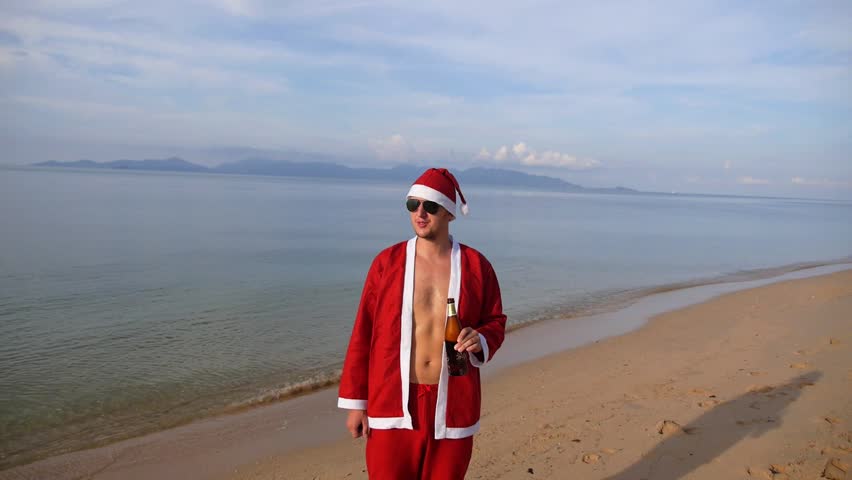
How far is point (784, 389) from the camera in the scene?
645 cm

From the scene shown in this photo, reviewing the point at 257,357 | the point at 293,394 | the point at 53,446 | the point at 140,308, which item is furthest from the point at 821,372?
the point at 140,308

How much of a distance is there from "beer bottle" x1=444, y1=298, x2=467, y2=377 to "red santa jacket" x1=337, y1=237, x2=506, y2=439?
34 mm

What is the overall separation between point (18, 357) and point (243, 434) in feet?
18.8

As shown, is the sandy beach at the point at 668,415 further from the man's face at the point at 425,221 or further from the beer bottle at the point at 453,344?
the man's face at the point at 425,221

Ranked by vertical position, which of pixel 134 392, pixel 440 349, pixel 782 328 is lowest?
pixel 134 392

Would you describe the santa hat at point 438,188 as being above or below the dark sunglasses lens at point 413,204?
above

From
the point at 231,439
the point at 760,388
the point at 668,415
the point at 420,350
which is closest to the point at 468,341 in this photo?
the point at 420,350

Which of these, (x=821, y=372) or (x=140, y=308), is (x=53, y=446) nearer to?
(x=140, y=308)

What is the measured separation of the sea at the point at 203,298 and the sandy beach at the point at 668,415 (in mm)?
3074

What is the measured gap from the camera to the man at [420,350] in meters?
2.99

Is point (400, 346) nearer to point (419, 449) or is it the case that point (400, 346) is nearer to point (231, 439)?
point (419, 449)

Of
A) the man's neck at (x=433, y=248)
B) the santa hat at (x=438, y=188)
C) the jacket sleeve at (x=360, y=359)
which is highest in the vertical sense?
the santa hat at (x=438, y=188)

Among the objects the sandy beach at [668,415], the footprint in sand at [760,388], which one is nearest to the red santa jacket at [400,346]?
the sandy beach at [668,415]

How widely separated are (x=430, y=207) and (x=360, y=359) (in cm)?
90
